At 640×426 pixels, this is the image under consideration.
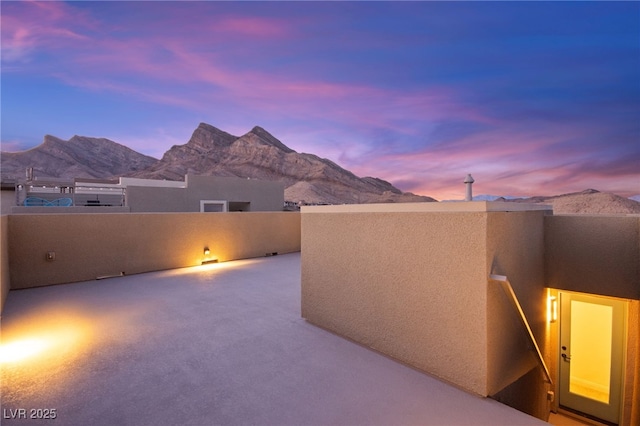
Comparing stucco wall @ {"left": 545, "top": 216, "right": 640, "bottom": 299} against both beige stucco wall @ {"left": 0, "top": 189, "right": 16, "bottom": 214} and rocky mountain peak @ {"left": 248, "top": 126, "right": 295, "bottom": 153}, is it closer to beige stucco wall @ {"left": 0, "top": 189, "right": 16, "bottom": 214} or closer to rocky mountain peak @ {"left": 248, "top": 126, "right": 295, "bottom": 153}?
beige stucco wall @ {"left": 0, "top": 189, "right": 16, "bottom": 214}

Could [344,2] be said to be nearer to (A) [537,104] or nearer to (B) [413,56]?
(B) [413,56]

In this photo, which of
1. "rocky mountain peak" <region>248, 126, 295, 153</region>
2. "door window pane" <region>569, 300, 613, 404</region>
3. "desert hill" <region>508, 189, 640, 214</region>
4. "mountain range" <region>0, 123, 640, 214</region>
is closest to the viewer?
"door window pane" <region>569, 300, 613, 404</region>

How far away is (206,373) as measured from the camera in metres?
2.59

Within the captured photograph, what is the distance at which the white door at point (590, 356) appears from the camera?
15.1ft

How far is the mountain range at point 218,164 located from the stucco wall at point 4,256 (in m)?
47.7

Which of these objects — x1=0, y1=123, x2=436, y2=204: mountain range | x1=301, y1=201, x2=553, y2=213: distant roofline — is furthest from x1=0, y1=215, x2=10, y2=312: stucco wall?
x1=0, y1=123, x2=436, y2=204: mountain range

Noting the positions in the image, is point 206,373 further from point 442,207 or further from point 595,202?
point 595,202

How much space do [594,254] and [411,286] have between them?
266 cm

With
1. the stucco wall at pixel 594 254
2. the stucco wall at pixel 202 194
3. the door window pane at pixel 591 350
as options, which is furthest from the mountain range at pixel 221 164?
the stucco wall at pixel 594 254

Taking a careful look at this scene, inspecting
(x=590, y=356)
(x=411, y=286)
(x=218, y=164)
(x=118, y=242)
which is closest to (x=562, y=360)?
(x=590, y=356)

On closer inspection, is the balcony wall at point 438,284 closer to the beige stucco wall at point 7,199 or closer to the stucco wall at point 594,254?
the stucco wall at point 594,254

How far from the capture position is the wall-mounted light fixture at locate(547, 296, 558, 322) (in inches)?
151

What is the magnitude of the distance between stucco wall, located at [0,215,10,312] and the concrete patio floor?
14.1 inches

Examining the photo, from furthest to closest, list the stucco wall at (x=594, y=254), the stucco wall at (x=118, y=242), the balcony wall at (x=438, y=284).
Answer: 1. the stucco wall at (x=118, y=242)
2. the stucco wall at (x=594, y=254)
3. the balcony wall at (x=438, y=284)
